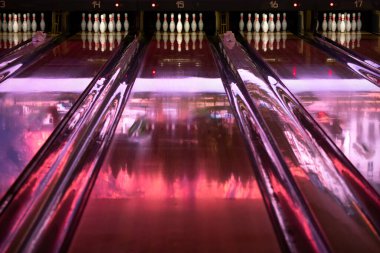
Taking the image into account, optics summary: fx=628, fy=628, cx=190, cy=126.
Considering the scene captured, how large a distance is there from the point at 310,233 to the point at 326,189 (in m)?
0.35

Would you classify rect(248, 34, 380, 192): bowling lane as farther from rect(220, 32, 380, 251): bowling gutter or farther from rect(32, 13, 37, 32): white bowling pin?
rect(32, 13, 37, 32): white bowling pin

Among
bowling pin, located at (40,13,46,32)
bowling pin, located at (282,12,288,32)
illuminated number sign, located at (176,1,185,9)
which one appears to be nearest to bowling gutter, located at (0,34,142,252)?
illuminated number sign, located at (176,1,185,9)

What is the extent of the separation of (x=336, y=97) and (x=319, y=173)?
1140 mm

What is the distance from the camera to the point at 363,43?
486cm

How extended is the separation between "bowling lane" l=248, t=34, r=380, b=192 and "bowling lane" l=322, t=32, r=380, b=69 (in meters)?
0.25

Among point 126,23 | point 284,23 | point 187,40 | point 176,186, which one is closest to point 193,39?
point 187,40

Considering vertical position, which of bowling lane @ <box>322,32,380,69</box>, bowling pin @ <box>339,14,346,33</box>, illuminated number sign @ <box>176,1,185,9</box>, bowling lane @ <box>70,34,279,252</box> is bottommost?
bowling lane @ <box>70,34,279,252</box>

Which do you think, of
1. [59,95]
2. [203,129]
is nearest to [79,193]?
[203,129]

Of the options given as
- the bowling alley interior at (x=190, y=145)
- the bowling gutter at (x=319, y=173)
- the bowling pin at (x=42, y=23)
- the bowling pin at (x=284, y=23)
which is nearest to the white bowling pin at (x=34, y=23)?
the bowling pin at (x=42, y=23)

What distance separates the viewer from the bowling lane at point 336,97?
2248mm

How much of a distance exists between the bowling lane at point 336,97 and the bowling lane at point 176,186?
39 centimetres

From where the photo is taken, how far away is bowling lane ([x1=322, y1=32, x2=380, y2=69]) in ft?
13.9

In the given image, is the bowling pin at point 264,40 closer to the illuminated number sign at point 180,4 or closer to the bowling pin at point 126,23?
the illuminated number sign at point 180,4

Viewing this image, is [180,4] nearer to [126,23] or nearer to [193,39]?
[193,39]
